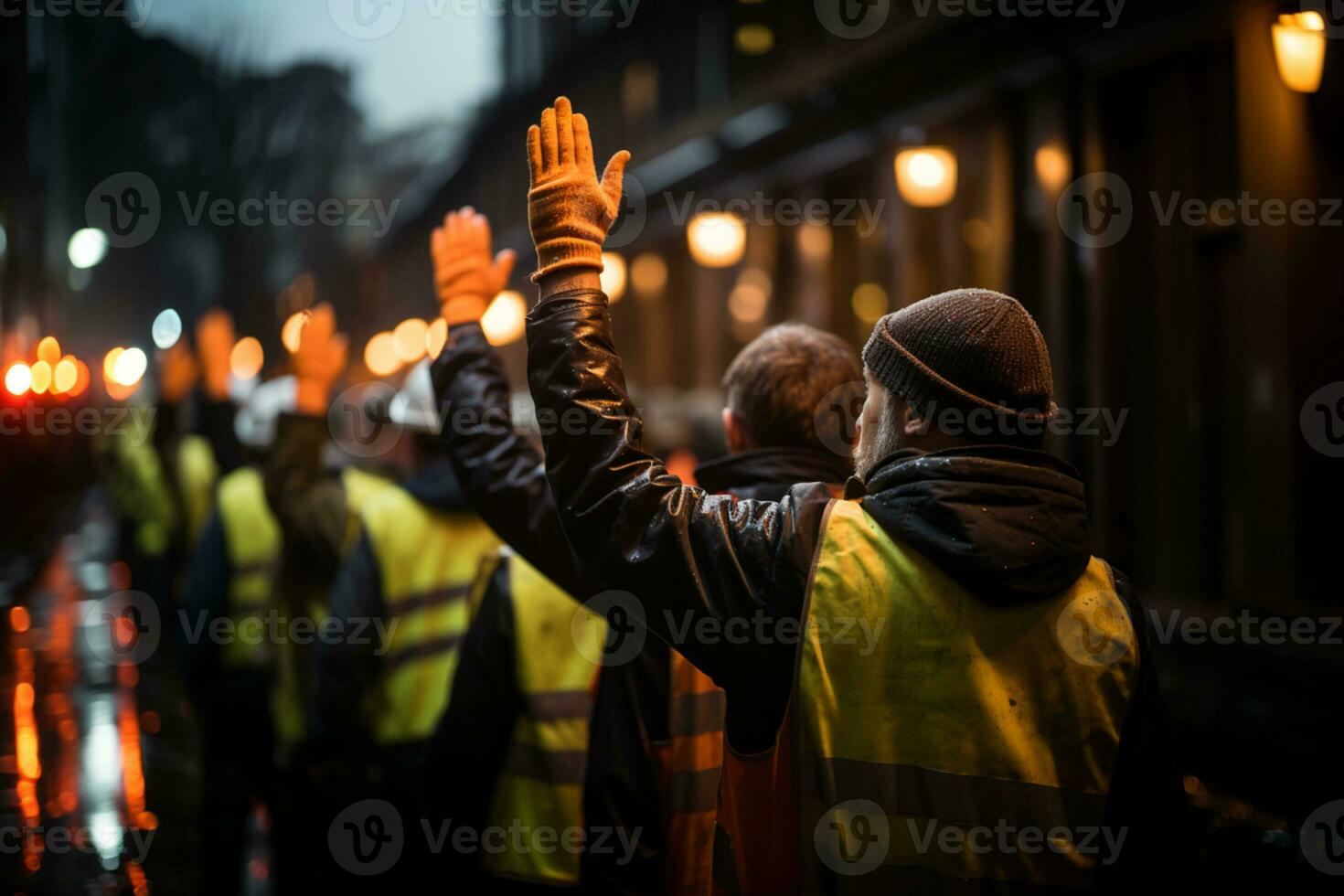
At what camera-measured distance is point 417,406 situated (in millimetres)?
4832

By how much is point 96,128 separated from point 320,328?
56.8 feet

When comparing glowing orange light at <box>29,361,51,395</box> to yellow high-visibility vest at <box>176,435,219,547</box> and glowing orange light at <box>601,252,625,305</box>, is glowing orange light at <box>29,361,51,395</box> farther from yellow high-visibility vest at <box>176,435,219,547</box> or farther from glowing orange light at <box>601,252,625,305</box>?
glowing orange light at <box>601,252,625,305</box>

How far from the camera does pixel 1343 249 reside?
6.63m

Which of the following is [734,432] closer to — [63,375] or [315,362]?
[315,362]

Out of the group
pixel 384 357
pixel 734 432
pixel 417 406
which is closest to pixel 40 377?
pixel 417 406

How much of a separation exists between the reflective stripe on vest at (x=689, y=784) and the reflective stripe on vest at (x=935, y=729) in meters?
0.85

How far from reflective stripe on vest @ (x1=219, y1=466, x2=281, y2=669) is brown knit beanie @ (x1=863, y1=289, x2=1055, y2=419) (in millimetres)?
4204

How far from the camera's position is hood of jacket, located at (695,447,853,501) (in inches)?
105

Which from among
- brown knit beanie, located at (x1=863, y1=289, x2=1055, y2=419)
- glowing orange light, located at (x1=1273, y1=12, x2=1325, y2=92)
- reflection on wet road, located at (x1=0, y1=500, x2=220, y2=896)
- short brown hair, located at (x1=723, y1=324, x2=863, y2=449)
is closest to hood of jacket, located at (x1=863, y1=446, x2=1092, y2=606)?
brown knit beanie, located at (x1=863, y1=289, x2=1055, y2=419)

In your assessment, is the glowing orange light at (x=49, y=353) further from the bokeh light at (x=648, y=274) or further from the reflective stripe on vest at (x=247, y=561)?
the bokeh light at (x=648, y=274)

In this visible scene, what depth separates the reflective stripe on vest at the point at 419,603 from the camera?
4.31 meters

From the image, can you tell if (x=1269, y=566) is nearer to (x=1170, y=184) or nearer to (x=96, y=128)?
(x=1170, y=184)

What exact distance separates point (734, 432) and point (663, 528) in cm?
88

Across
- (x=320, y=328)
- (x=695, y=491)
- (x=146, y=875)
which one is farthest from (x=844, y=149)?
(x=695, y=491)
